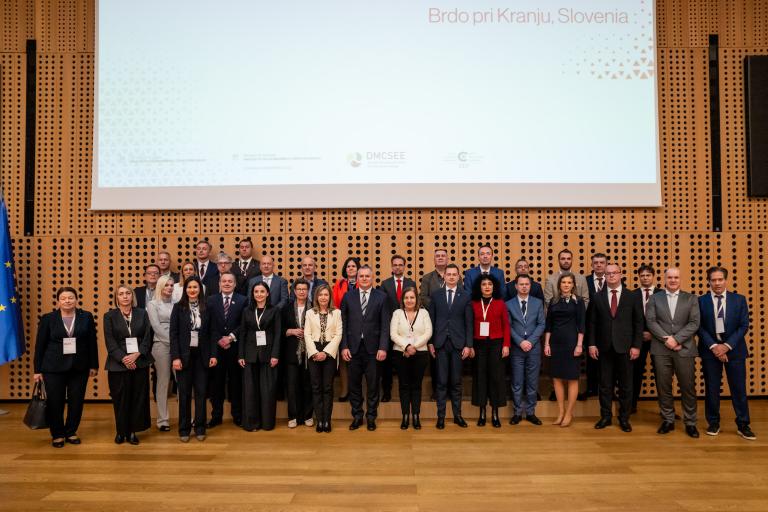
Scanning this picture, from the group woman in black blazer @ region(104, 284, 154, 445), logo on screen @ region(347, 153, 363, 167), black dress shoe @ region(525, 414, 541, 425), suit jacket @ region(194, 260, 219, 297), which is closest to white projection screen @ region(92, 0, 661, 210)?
logo on screen @ region(347, 153, 363, 167)

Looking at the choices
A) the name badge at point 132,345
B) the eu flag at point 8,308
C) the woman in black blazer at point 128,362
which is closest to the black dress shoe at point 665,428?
the woman in black blazer at point 128,362

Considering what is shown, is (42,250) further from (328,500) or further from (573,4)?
(573,4)

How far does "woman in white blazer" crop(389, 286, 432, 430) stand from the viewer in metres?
5.22

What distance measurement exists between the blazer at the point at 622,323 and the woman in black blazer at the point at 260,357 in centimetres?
319

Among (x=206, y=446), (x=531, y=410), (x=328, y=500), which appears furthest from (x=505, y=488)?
(x=206, y=446)

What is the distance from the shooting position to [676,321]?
5.03m

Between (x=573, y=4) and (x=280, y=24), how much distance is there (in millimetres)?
3601

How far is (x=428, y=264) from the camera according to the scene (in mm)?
6699

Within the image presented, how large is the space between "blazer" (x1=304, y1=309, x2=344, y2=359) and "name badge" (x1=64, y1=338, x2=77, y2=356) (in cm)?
203

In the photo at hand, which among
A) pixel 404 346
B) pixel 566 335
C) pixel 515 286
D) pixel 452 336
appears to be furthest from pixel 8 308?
pixel 566 335

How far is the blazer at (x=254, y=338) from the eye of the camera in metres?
5.20

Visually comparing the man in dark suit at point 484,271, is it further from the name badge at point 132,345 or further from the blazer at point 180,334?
the name badge at point 132,345

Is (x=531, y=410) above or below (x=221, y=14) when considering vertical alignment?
below

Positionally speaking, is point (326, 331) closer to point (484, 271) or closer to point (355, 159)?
point (484, 271)
